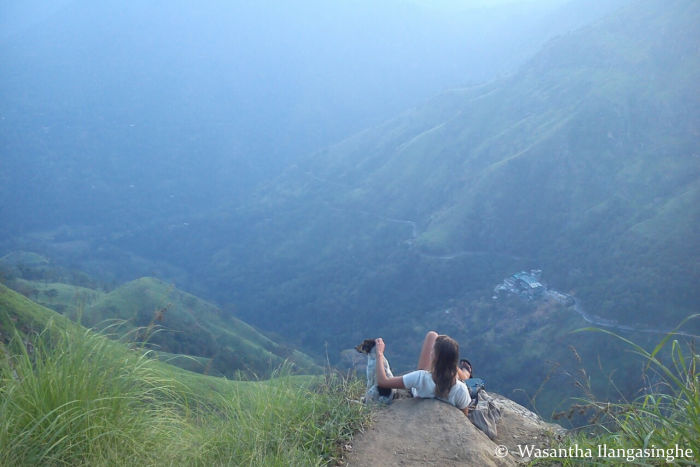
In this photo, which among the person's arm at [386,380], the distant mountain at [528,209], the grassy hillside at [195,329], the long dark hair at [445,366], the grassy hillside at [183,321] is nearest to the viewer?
the long dark hair at [445,366]

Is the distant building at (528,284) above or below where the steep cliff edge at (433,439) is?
below

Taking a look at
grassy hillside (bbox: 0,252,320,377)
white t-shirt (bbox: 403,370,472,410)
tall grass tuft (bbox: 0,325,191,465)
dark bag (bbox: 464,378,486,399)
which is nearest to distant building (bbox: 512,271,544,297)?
grassy hillside (bbox: 0,252,320,377)

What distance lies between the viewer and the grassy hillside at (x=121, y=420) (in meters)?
3.73

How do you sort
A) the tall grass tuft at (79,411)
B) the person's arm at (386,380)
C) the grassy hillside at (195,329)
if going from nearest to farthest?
the tall grass tuft at (79,411) < the person's arm at (386,380) < the grassy hillside at (195,329)

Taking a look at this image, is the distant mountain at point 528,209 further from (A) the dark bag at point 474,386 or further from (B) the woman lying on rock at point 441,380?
(B) the woman lying on rock at point 441,380

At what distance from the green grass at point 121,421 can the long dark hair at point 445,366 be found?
1.04 m

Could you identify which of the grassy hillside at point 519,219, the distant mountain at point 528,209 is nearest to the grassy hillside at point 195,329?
the grassy hillside at point 519,219

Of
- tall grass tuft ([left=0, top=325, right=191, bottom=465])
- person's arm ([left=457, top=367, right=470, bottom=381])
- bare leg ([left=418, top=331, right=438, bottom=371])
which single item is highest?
tall grass tuft ([left=0, top=325, right=191, bottom=465])

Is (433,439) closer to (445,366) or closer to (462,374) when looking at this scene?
(445,366)

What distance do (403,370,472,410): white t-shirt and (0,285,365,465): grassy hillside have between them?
810 mm

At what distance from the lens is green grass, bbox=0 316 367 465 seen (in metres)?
3.73

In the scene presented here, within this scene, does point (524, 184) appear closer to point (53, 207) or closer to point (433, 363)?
point (433, 363)

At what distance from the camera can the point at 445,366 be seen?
573 cm

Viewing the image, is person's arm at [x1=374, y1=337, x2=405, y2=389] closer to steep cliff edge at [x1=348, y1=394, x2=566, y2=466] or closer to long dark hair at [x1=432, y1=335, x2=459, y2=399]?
steep cliff edge at [x1=348, y1=394, x2=566, y2=466]
